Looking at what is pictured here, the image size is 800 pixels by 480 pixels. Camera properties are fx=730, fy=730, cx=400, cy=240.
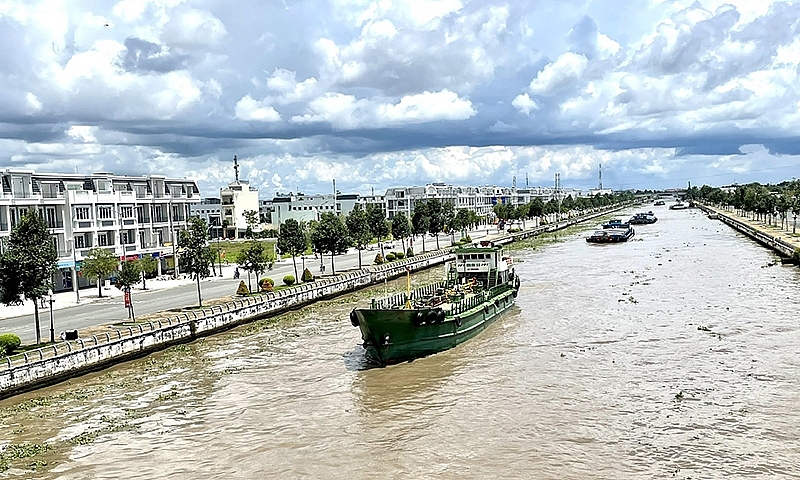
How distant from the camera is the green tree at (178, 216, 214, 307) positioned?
47.1m

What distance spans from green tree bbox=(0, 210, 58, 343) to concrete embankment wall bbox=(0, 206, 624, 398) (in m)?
3.16

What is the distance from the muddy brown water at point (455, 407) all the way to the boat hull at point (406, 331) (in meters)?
0.78

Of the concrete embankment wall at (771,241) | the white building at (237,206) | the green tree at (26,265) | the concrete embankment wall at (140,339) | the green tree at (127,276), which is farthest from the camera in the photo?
the white building at (237,206)

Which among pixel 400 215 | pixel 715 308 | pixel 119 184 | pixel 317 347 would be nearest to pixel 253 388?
pixel 317 347

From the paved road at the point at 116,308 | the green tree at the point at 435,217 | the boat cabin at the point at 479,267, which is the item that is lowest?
the paved road at the point at 116,308

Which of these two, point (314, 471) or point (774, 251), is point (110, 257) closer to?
point (314, 471)

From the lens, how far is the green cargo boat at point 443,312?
32.8 meters

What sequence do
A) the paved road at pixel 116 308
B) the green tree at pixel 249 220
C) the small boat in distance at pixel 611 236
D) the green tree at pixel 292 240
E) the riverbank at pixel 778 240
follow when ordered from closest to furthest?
1. the paved road at pixel 116 308
2. the green tree at pixel 292 240
3. the riverbank at pixel 778 240
4. the small boat in distance at pixel 611 236
5. the green tree at pixel 249 220

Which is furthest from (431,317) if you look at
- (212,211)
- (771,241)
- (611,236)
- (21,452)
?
(212,211)

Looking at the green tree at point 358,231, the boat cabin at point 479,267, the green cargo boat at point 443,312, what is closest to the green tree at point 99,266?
the green tree at point 358,231

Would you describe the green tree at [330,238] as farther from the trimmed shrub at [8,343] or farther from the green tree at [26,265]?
the trimmed shrub at [8,343]

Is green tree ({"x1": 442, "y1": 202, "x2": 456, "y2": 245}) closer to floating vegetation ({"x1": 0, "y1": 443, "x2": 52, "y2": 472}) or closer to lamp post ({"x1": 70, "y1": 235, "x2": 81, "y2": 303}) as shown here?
lamp post ({"x1": 70, "y1": 235, "x2": 81, "y2": 303})

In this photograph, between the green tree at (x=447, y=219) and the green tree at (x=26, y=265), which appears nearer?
the green tree at (x=26, y=265)

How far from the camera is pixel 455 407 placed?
1048 inches
